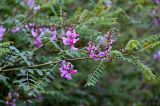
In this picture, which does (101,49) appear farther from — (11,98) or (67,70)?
(11,98)

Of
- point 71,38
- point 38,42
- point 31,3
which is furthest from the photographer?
point 31,3

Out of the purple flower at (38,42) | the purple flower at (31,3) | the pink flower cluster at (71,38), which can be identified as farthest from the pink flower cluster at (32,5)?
the pink flower cluster at (71,38)

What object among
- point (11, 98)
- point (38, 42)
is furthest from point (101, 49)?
point (11, 98)

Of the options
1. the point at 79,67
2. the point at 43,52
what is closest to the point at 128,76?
the point at 79,67

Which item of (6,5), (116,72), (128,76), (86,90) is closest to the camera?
(6,5)

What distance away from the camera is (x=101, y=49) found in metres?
1.86

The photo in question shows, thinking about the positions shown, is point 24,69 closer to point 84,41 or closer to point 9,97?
point 9,97

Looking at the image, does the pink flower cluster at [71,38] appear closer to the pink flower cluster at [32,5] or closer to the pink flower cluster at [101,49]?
the pink flower cluster at [101,49]

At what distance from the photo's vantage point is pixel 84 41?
3064 millimetres

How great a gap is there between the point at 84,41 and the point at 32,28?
26.1 inches

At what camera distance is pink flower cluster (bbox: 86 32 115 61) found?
1820 millimetres

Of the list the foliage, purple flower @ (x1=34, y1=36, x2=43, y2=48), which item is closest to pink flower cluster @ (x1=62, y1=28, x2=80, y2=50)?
the foliage

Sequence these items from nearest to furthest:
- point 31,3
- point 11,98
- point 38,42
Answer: point 38,42
point 11,98
point 31,3

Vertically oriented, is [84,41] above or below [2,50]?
above
